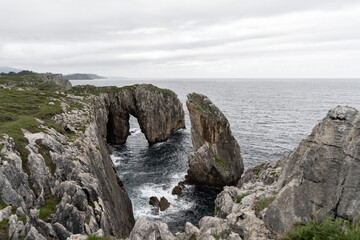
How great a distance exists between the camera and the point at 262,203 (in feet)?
50.4

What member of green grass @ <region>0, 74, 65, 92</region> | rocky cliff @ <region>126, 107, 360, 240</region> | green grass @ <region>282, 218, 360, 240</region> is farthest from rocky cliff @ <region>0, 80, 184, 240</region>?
green grass @ <region>0, 74, 65, 92</region>

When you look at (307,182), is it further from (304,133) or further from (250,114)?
(250,114)

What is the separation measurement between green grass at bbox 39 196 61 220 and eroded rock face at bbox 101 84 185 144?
54950mm

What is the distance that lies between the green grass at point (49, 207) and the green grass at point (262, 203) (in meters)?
14.3

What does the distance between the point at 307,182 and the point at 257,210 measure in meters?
3.82

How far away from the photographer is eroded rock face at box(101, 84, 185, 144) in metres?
71.9

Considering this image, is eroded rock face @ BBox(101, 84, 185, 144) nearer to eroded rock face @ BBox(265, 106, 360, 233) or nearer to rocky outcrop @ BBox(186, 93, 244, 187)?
rocky outcrop @ BBox(186, 93, 244, 187)

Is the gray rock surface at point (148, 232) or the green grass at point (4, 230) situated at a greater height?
the green grass at point (4, 230)

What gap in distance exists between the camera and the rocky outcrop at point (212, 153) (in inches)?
1827

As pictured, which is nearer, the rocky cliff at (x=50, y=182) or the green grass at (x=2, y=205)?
the green grass at (x=2, y=205)

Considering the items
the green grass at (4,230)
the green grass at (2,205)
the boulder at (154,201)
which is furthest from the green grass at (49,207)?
the boulder at (154,201)

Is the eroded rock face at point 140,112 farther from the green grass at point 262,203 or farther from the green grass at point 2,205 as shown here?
the green grass at point 262,203

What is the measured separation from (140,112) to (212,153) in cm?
3415

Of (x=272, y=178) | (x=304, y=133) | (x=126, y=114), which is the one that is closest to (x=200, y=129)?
Answer: (x=272, y=178)
